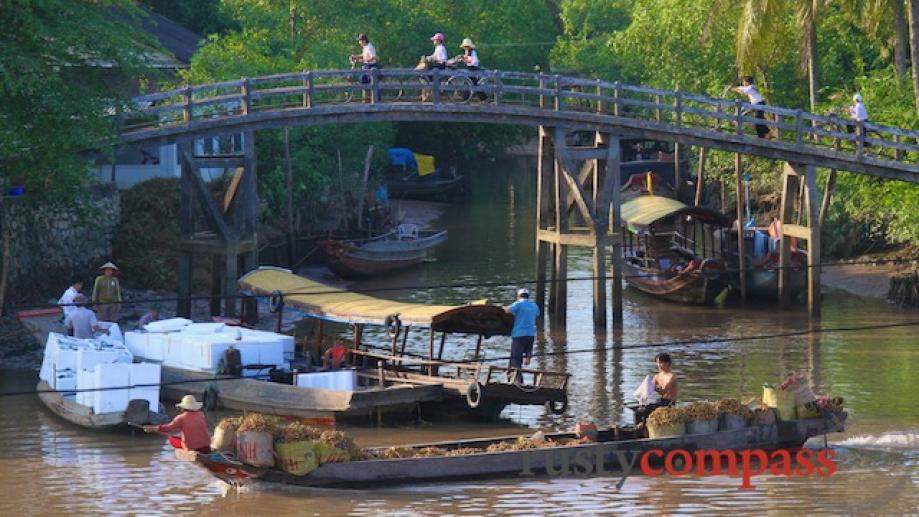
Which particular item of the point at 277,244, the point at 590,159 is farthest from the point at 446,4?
the point at 590,159

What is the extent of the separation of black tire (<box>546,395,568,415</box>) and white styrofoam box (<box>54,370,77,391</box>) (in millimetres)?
7743

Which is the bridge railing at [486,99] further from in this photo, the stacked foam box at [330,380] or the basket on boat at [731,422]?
the basket on boat at [731,422]

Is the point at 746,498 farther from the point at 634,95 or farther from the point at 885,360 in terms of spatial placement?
the point at 634,95

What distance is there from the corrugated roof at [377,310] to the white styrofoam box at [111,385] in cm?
335

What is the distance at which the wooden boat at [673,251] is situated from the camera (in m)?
41.3

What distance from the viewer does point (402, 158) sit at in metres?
65.5

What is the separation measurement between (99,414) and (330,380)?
12.1 ft

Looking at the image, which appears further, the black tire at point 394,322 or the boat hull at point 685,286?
the boat hull at point 685,286

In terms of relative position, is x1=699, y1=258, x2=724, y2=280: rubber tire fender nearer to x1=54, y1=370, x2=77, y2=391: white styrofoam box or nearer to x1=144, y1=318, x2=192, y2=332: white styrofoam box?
x1=144, y1=318, x2=192, y2=332: white styrofoam box

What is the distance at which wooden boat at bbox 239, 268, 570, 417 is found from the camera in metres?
27.2

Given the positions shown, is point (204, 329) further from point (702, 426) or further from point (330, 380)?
point (702, 426)

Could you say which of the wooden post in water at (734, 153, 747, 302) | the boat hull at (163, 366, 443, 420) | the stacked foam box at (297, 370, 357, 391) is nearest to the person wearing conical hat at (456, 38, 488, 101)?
the wooden post in water at (734, 153, 747, 302)

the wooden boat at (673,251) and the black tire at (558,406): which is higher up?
the wooden boat at (673,251)

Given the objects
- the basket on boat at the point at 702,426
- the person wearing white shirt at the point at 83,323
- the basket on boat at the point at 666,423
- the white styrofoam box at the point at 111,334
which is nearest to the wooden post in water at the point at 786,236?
the basket on boat at the point at 702,426
